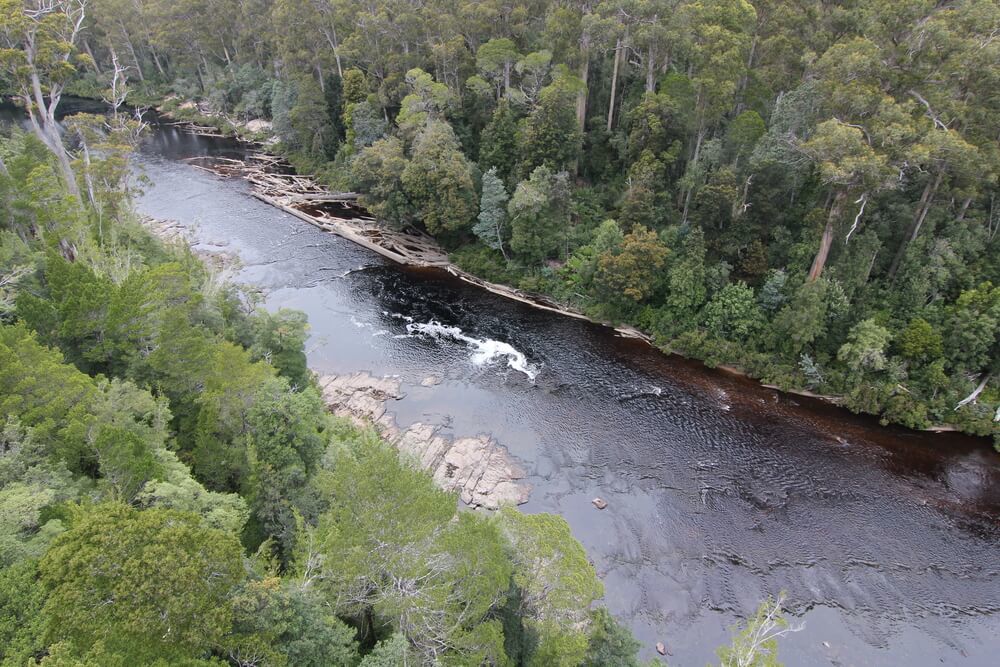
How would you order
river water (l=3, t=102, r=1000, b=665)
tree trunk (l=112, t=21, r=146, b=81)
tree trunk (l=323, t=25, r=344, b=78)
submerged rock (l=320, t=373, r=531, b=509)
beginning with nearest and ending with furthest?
1. river water (l=3, t=102, r=1000, b=665)
2. submerged rock (l=320, t=373, r=531, b=509)
3. tree trunk (l=323, t=25, r=344, b=78)
4. tree trunk (l=112, t=21, r=146, b=81)

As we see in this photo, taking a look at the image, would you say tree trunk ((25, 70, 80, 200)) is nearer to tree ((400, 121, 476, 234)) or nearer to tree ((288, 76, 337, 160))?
tree ((400, 121, 476, 234))

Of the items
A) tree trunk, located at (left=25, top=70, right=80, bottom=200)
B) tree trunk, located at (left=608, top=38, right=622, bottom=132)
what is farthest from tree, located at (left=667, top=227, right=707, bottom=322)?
tree trunk, located at (left=25, top=70, right=80, bottom=200)

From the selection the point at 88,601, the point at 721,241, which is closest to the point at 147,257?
the point at 88,601

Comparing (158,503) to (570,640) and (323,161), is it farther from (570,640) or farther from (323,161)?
(323,161)

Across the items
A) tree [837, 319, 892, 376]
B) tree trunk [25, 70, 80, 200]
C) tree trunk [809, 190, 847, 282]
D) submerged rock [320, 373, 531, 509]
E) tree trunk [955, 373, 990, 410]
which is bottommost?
submerged rock [320, 373, 531, 509]

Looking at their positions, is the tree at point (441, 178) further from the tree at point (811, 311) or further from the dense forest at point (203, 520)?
the tree at point (811, 311)

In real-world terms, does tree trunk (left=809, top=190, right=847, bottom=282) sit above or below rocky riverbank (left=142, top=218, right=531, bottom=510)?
above
